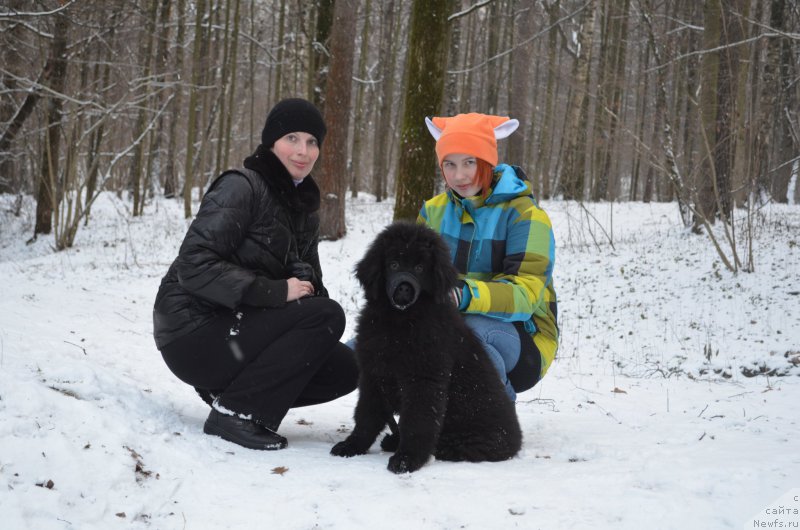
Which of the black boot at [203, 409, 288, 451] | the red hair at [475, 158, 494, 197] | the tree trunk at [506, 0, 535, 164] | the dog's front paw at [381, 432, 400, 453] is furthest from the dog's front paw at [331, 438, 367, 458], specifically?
the tree trunk at [506, 0, 535, 164]

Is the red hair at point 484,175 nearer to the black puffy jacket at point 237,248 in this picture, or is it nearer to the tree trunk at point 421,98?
the black puffy jacket at point 237,248

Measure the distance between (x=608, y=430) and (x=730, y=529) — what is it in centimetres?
158

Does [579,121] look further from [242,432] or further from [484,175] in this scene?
[242,432]

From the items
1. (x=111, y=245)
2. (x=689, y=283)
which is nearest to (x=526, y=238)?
(x=689, y=283)

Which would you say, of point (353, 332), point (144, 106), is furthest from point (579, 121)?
point (353, 332)

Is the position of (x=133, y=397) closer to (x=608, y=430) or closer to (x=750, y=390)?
(x=608, y=430)

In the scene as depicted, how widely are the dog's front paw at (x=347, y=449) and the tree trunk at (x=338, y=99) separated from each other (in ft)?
26.7

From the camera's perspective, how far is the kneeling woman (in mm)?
3006

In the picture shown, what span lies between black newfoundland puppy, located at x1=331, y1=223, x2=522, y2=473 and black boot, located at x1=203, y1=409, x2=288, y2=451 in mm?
334

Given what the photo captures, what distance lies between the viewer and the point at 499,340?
3246 mm

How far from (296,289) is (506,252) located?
124cm

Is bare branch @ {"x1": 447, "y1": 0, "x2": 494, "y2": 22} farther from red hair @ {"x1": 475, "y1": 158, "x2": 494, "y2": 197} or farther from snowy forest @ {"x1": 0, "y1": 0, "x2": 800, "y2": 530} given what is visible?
red hair @ {"x1": 475, "y1": 158, "x2": 494, "y2": 197}

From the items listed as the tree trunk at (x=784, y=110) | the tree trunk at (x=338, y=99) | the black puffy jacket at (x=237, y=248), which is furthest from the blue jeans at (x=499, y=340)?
the tree trunk at (x=784, y=110)

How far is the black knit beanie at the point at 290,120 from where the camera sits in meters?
3.26
